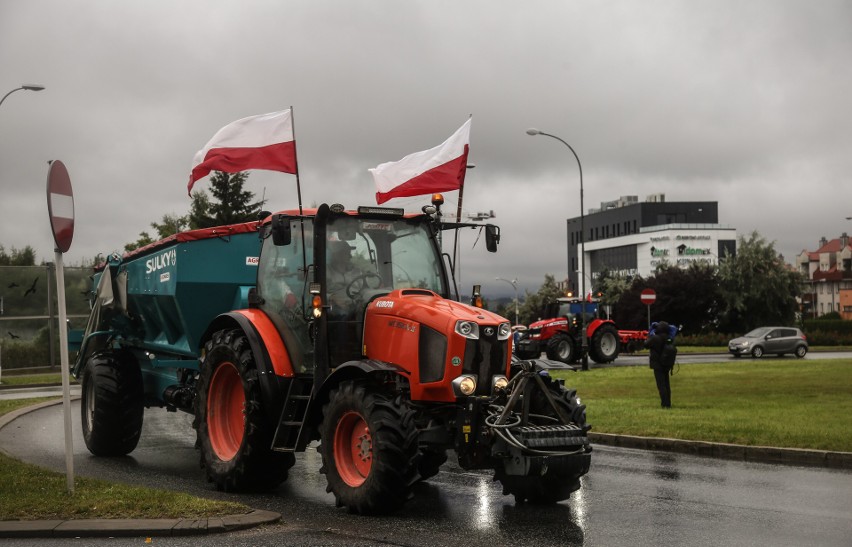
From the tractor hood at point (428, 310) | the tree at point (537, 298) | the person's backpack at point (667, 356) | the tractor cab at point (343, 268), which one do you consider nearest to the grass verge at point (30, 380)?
the person's backpack at point (667, 356)

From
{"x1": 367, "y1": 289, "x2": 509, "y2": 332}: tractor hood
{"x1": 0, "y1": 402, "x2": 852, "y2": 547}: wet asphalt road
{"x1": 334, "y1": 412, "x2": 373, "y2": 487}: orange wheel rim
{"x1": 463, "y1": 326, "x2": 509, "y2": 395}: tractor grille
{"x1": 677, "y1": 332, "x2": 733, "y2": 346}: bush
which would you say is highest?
{"x1": 367, "y1": 289, "x2": 509, "y2": 332}: tractor hood

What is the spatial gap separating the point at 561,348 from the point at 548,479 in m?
29.3

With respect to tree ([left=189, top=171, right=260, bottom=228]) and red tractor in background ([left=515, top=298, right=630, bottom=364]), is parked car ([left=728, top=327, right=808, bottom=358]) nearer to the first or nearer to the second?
red tractor in background ([left=515, top=298, right=630, bottom=364])

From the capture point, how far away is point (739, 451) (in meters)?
13.3

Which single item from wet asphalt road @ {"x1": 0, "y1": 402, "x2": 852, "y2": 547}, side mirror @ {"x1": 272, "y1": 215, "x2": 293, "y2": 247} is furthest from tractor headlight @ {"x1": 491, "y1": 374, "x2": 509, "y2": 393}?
side mirror @ {"x1": 272, "y1": 215, "x2": 293, "y2": 247}

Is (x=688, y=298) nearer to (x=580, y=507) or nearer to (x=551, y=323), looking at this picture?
(x=551, y=323)

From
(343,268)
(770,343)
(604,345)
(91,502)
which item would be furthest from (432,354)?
(770,343)

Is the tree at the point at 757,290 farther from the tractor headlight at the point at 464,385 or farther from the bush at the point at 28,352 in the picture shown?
the tractor headlight at the point at 464,385

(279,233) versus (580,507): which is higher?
(279,233)

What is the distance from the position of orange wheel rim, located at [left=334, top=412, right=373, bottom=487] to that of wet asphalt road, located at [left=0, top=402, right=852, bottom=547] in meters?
0.36

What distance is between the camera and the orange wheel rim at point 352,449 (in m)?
8.64

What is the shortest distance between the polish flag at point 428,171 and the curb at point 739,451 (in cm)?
520

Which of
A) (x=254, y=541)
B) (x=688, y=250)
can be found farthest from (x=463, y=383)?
(x=688, y=250)

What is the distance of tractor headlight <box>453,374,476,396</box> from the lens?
842 centimetres
